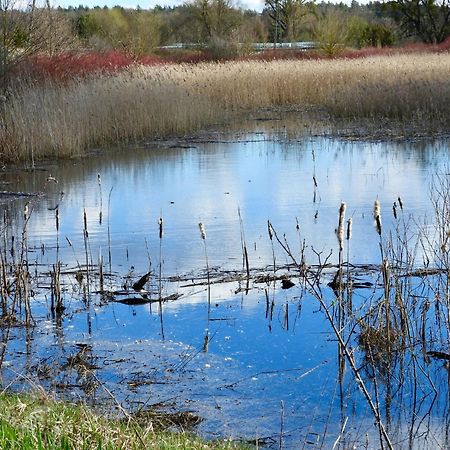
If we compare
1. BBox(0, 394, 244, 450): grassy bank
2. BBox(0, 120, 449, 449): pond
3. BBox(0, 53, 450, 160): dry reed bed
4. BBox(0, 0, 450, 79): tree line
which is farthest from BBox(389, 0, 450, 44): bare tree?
BBox(0, 394, 244, 450): grassy bank

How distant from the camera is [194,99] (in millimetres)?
16438

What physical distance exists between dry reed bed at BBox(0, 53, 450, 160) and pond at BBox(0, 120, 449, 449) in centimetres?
211

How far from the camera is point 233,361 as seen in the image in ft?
15.0

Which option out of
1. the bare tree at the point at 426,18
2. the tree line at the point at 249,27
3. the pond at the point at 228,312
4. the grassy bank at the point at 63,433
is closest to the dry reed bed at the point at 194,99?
the pond at the point at 228,312

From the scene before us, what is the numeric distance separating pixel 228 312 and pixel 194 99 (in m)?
11.5

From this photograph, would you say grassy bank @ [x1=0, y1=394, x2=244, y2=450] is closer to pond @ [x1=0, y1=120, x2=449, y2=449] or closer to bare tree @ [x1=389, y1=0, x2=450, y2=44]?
pond @ [x1=0, y1=120, x2=449, y2=449]

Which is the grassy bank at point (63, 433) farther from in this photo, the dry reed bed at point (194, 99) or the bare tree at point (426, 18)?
the bare tree at point (426, 18)

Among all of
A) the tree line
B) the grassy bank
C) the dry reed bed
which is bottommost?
the grassy bank

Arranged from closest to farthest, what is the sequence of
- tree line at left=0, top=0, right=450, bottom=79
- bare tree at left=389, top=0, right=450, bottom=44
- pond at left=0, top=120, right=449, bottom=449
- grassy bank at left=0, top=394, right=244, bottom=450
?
1. grassy bank at left=0, top=394, right=244, bottom=450
2. pond at left=0, top=120, right=449, bottom=449
3. tree line at left=0, top=0, right=450, bottom=79
4. bare tree at left=389, top=0, right=450, bottom=44

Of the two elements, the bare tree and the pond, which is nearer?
the pond

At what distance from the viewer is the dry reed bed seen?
40.3 feet

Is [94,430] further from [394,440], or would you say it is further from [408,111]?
[408,111]

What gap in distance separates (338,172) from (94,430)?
8151 millimetres

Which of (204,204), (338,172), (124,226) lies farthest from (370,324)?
(338,172)
